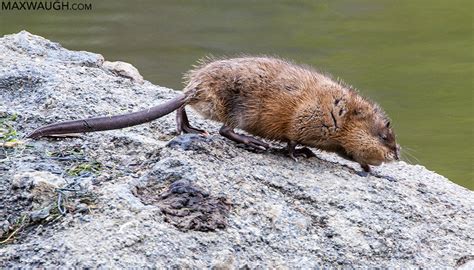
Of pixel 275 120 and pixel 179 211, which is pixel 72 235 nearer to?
pixel 179 211

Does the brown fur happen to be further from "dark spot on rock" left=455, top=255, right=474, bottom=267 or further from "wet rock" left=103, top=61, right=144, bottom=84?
"wet rock" left=103, top=61, right=144, bottom=84

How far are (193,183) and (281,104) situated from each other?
0.96 meters

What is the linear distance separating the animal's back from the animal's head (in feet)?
0.90

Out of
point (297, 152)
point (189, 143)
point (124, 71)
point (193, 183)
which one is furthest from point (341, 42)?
point (193, 183)

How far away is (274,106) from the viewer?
4715mm

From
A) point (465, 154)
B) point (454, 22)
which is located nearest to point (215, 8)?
point (454, 22)

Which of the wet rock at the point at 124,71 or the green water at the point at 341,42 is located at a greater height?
the wet rock at the point at 124,71

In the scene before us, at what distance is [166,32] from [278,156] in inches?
296

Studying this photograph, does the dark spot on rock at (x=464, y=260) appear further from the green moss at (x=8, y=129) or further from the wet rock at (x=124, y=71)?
the wet rock at (x=124, y=71)

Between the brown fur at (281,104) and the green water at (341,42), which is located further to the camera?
the green water at (341,42)

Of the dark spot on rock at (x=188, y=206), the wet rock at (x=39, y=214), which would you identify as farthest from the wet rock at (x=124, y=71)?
the wet rock at (x=39, y=214)

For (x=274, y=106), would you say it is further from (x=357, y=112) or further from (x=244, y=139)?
(x=357, y=112)

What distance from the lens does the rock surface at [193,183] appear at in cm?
357

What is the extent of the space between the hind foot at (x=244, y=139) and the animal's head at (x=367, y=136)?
1.47 feet
